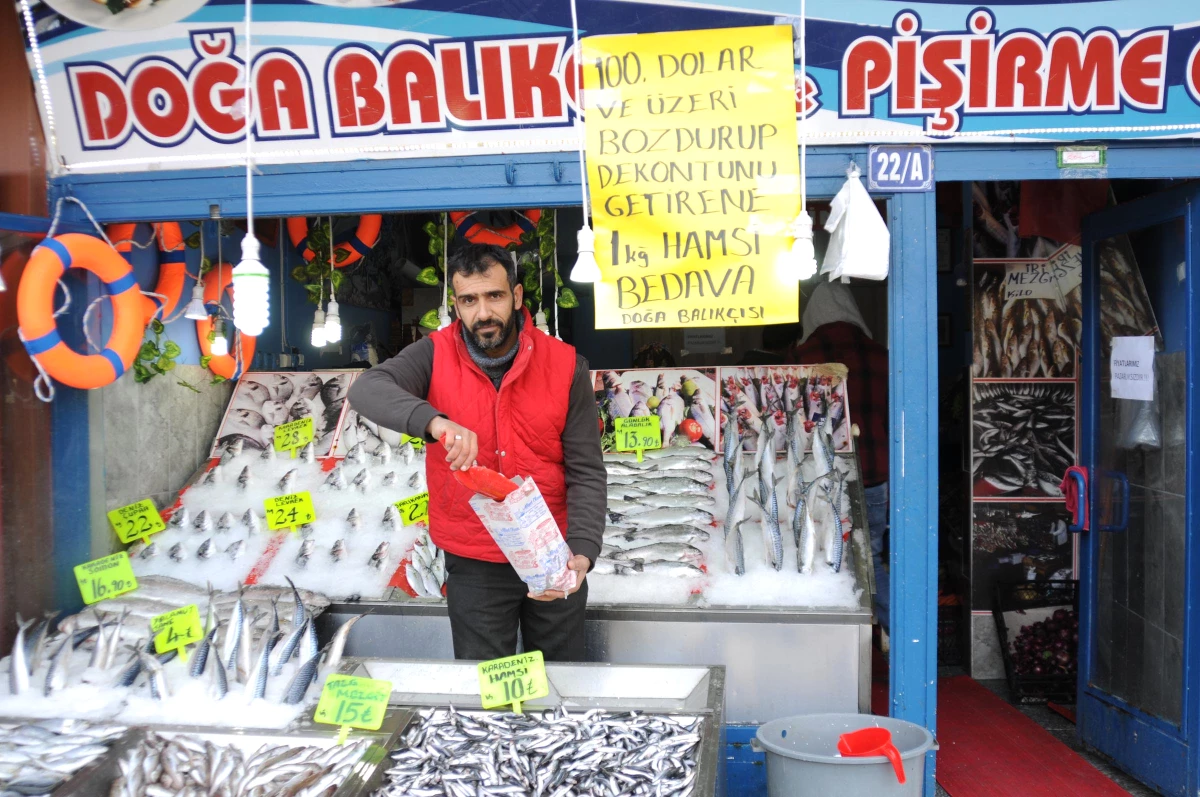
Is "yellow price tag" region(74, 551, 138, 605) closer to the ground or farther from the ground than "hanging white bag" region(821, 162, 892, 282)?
closer to the ground

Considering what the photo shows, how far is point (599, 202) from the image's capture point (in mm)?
3426

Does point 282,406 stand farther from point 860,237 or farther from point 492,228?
point 860,237

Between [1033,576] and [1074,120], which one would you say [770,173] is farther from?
[1033,576]

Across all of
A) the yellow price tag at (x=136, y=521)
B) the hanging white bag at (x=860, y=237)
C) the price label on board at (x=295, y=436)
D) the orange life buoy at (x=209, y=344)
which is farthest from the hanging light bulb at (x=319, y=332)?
the hanging white bag at (x=860, y=237)

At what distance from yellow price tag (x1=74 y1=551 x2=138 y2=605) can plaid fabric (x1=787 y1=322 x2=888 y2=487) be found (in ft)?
12.9

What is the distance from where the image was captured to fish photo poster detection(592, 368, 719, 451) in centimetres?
500

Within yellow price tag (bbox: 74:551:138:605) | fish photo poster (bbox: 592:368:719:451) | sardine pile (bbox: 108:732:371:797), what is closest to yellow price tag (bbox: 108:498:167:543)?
yellow price tag (bbox: 74:551:138:605)

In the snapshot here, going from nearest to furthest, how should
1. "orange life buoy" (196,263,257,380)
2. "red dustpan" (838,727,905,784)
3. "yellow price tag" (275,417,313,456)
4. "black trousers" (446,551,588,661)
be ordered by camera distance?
"red dustpan" (838,727,905,784), "black trousers" (446,551,588,661), "orange life buoy" (196,263,257,380), "yellow price tag" (275,417,313,456)

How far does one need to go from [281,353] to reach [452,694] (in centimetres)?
392

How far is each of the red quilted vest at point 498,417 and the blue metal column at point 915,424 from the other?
1.37 meters

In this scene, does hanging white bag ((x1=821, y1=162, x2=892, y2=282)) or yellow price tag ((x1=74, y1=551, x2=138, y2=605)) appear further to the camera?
yellow price tag ((x1=74, y1=551, x2=138, y2=605))

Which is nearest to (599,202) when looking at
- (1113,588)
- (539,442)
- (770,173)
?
(770,173)

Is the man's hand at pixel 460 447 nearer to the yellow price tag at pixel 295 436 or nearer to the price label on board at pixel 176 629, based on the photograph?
the price label on board at pixel 176 629

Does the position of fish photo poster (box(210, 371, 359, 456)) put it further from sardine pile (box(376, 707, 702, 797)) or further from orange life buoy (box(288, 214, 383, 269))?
sardine pile (box(376, 707, 702, 797))
